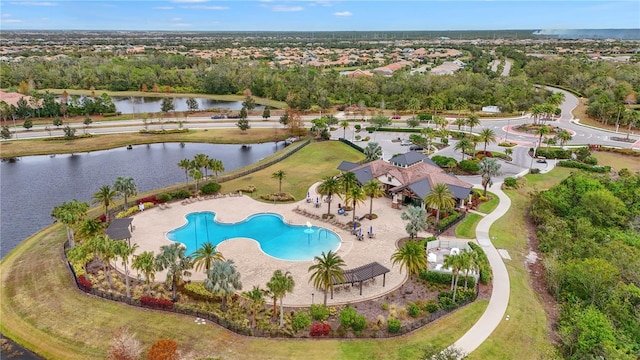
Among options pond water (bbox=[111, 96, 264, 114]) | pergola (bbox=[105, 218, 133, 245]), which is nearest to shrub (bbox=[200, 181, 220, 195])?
pergola (bbox=[105, 218, 133, 245])

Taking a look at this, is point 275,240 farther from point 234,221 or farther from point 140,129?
point 140,129

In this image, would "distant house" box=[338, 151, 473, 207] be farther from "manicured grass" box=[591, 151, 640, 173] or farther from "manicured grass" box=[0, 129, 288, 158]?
"manicured grass" box=[0, 129, 288, 158]

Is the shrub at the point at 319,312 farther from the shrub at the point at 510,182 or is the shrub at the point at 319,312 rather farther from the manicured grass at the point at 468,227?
the shrub at the point at 510,182

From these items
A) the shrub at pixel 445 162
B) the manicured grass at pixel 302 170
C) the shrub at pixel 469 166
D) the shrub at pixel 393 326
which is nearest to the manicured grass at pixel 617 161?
the shrub at pixel 469 166

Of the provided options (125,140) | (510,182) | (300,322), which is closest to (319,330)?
(300,322)

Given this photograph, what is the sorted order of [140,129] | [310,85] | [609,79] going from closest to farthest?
[140,129] → [609,79] → [310,85]

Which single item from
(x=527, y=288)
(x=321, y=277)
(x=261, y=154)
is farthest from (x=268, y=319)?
Result: (x=261, y=154)
